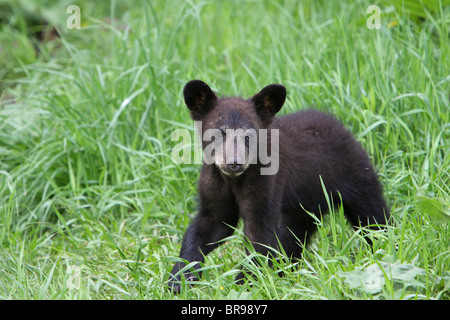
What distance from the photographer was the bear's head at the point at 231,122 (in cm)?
403

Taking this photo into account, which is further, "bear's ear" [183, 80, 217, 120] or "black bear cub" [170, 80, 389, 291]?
"bear's ear" [183, 80, 217, 120]

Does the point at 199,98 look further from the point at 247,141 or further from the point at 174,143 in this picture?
the point at 174,143

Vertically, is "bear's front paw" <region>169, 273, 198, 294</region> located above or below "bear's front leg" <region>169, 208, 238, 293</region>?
below

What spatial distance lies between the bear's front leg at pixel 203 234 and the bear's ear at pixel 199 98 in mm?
701

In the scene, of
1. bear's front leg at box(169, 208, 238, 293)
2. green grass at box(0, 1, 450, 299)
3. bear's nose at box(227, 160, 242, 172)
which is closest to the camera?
bear's nose at box(227, 160, 242, 172)

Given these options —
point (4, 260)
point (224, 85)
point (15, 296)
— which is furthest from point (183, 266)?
point (224, 85)

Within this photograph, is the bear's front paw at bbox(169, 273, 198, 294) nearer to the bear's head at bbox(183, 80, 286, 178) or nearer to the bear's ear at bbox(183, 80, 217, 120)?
the bear's head at bbox(183, 80, 286, 178)

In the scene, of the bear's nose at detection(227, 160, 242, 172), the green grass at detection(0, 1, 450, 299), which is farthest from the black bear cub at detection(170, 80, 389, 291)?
the green grass at detection(0, 1, 450, 299)

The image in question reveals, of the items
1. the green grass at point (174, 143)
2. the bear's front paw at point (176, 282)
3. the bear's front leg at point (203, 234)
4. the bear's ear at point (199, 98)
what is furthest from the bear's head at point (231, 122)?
the bear's front paw at point (176, 282)

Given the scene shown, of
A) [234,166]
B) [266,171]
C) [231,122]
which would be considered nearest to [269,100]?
[231,122]

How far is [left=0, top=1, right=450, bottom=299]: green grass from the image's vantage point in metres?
4.11

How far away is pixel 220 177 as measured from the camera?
4305 mm

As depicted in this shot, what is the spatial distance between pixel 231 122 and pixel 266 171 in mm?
411

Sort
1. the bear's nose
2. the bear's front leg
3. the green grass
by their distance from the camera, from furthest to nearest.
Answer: the bear's front leg
the green grass
the bear's nose
